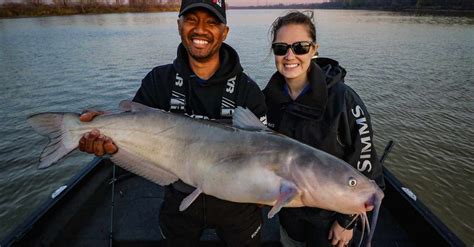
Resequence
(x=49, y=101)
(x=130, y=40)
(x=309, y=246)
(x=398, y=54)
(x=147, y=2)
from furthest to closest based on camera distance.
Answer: (x=147, y=2) < (x=130, y=40) < (x=398, y=54) < (x=49, y=101) < (x=309, y=246)

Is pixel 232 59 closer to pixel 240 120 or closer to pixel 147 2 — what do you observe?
pixel 240 120

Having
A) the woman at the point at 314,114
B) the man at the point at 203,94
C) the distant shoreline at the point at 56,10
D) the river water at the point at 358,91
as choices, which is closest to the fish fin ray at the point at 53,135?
the man at the point at 203,94

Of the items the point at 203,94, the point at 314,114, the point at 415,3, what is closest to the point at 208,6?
the point at 203,94

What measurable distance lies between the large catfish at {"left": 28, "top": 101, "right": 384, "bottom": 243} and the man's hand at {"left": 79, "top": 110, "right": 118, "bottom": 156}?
43 millimetres

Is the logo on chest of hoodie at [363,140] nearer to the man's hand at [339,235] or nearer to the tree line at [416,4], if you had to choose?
the man's hand at [339,235]

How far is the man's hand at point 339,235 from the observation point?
8.77 ft

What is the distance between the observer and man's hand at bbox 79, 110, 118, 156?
8.25 ft

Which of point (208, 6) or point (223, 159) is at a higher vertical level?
point (208, 6)

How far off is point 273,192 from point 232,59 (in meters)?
1.32

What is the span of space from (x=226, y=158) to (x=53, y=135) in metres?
1.51

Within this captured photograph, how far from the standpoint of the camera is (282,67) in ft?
9.50

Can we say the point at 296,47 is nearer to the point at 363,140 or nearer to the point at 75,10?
the point at 363,140

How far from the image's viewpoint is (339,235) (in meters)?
2.69

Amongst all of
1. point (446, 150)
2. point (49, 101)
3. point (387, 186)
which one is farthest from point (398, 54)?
point (49, 101)
